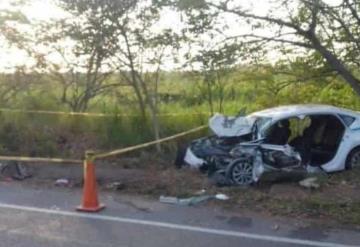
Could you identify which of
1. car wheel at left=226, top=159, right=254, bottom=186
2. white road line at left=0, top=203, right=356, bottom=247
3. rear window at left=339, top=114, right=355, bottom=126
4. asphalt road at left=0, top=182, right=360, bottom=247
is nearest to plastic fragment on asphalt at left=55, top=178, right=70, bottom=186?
asphalt road at left=0, top=182, right=360, bottom=247

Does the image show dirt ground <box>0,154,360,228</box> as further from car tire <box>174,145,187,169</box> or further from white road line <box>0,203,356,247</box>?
white road line <box>0,203,356,247</box>

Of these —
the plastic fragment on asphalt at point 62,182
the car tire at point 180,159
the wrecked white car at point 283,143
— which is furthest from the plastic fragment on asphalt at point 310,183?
the plastic fragment on asphalt at point 62,182

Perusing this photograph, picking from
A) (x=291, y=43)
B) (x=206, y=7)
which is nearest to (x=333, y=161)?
(x=291, y=43)

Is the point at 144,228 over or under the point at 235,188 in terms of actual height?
under

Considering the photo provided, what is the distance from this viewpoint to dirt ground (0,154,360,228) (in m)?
7.77

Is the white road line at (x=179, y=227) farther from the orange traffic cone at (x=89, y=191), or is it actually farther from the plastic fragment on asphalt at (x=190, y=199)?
the plastic fragment on asphalt at (x=190, y=199)

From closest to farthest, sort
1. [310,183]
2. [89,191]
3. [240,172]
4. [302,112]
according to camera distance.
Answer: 1. [89,191]
2. [310,183]
3. [240,172]
4. [302,112]

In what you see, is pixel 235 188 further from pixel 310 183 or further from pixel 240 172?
pixel 310 183

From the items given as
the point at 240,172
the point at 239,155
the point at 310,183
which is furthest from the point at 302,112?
the point at 310,183

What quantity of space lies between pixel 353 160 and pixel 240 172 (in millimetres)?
2187

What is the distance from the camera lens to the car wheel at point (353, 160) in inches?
408

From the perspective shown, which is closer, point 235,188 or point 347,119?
point 235,188

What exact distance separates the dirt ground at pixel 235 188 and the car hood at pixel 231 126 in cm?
85

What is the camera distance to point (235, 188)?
29.3 feet
